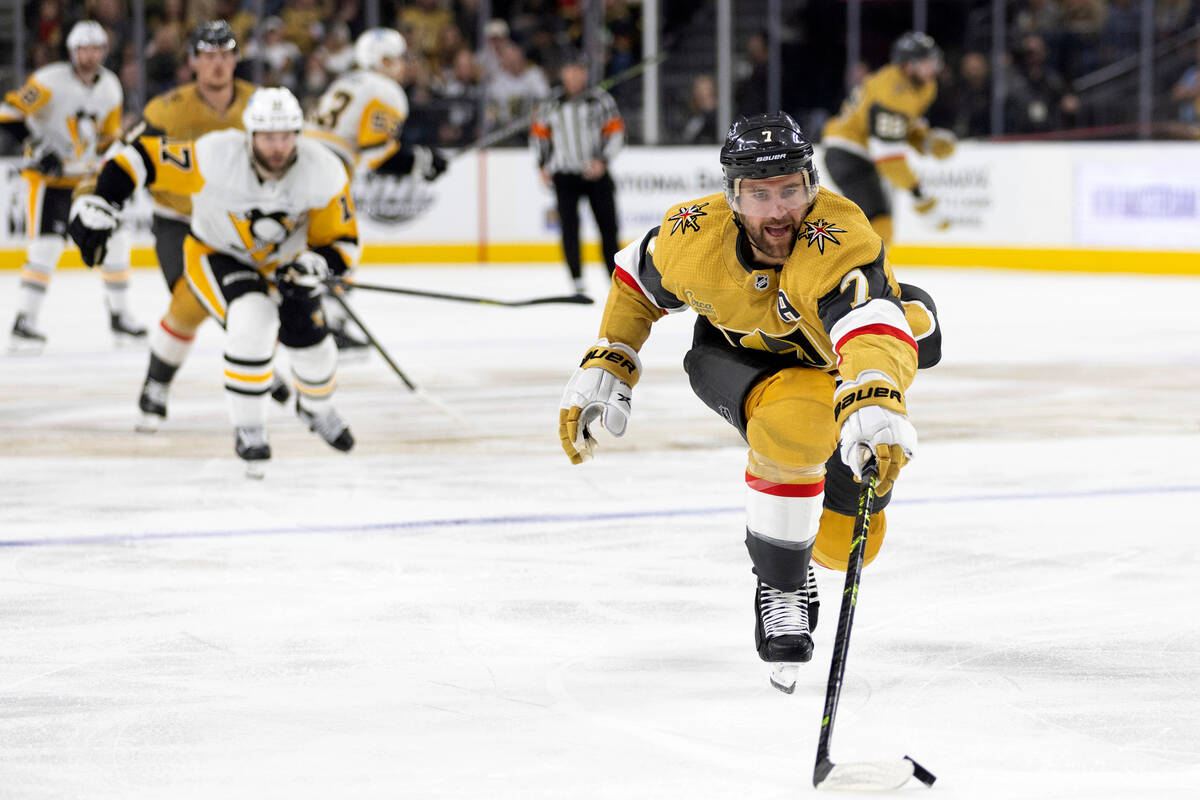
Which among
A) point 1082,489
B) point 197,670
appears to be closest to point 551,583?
point 197,670

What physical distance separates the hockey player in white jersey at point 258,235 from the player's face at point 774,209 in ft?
7.95

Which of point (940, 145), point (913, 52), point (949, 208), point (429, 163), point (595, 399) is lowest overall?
point (949, 208)

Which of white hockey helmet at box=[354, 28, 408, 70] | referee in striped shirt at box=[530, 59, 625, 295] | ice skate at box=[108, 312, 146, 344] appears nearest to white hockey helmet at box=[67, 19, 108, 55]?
ice skate at box=[108, 312, 146, 344]

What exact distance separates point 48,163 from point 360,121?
1.59 metres

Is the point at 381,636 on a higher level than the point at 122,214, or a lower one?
lower

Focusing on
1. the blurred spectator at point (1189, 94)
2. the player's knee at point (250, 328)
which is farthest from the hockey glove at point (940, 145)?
the player's knee at point (250, 328)

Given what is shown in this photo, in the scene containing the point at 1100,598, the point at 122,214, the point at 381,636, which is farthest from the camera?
the point at 122,214

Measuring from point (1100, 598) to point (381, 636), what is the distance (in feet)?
4.32

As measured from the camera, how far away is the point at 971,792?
2379mm

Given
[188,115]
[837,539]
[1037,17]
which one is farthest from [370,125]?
[1037,17]

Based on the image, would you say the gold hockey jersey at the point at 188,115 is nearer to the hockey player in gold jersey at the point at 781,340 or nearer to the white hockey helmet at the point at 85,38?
the white hockey helmet at the point at 85,38

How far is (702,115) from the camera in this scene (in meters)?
13.5

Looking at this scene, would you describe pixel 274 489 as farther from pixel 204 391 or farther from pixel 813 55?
pixel 813 55

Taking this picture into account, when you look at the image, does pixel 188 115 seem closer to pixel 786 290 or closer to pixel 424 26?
pixel 786 290
